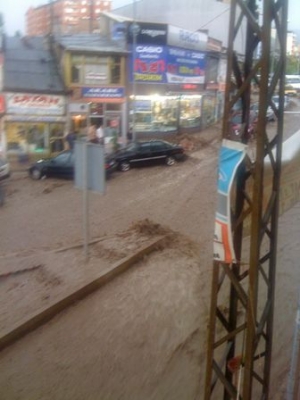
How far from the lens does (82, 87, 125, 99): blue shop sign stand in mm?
20828

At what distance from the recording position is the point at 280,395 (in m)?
5.12

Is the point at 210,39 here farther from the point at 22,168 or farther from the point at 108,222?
the point at 108,222

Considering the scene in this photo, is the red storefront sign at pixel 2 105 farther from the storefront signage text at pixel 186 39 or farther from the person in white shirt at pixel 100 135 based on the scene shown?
the storefront signage text at pixel 186 39

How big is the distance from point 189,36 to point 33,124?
8.68 m

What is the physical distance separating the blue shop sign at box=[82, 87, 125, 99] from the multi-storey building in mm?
4198

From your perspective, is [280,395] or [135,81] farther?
[135,81]

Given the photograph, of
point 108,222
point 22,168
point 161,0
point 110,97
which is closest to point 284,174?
point 108,222

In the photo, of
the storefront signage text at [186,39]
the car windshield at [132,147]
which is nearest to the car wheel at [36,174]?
the car windshield at [132,147]

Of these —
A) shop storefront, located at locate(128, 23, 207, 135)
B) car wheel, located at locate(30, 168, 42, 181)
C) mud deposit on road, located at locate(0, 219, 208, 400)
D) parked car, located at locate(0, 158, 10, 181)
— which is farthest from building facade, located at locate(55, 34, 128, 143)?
mud deposit on road, located at locate(0, 219, 208, 400)

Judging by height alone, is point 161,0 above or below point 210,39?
above

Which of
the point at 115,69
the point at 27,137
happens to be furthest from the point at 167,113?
the point at 27,137

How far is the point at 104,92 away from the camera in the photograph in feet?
69.4

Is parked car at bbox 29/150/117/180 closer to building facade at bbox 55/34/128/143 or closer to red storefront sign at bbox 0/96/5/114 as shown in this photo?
red storefront sign at bbox 0/96/5/114

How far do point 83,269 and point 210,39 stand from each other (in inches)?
797
